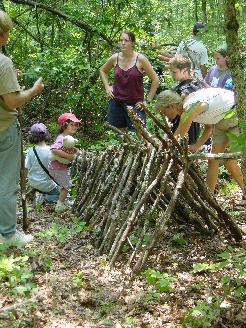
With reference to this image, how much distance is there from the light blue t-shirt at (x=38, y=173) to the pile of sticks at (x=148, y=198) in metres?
1.40

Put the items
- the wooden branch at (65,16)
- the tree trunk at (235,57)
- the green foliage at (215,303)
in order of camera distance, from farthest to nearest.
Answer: the wooden branch at (65,16)
the tree trunk at (235,57)
the green foliage at (215,303)

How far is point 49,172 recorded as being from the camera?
6.23 metres

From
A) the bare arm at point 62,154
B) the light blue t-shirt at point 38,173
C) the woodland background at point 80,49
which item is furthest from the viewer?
the woodland background at point 80,49

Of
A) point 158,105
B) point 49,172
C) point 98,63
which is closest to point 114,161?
point 158,105

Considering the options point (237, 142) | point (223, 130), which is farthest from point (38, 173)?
point (237, 142)

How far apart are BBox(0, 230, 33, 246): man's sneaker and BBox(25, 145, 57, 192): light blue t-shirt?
1.95m

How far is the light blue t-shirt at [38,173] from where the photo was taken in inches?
245

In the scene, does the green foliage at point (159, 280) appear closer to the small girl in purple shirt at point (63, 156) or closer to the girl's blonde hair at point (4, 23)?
the girl's blonde hair at point (4, 23)

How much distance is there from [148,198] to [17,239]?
1190 millimetres

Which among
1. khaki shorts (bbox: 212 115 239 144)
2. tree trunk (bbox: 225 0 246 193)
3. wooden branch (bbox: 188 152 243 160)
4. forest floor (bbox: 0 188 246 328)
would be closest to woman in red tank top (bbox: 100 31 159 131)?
khaki shorts (bbox: 212 115 239 144)

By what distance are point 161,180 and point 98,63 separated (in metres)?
5.42

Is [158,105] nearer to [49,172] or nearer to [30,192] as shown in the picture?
[49,172]

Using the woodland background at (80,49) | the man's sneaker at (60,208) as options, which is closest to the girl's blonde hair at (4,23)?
the man's sneaker at (60,208)

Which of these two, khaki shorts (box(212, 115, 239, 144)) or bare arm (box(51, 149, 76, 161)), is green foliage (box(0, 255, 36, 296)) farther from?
khaki shorts (box(212, 115, 239, 144))
